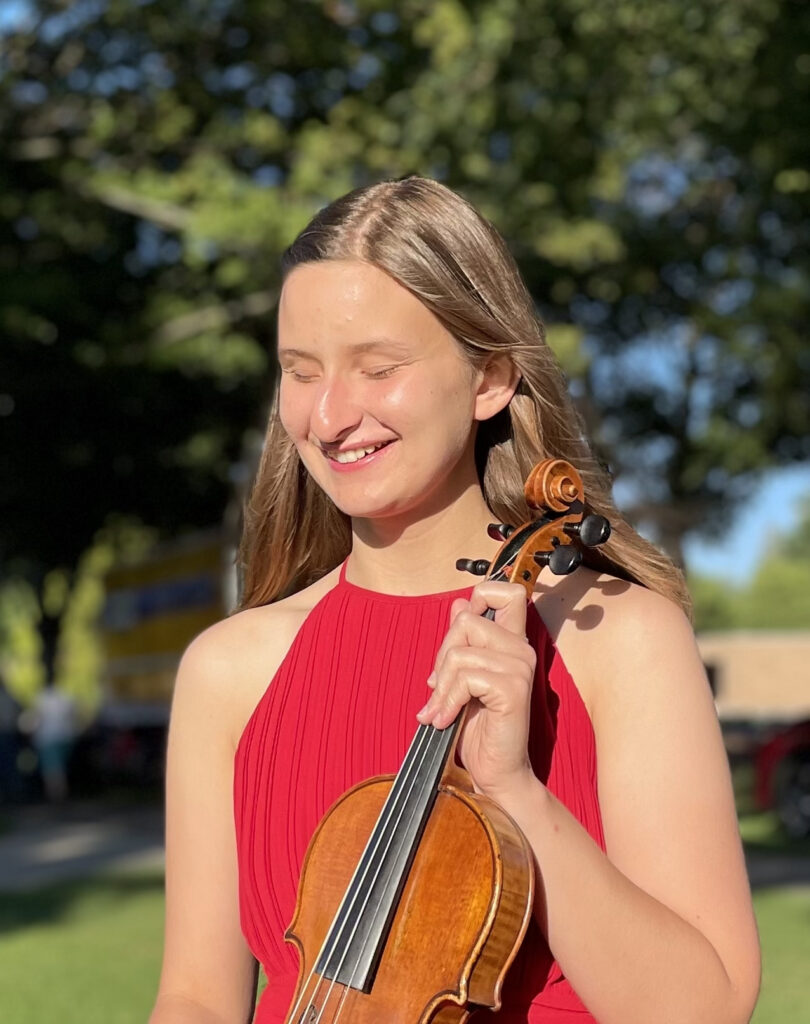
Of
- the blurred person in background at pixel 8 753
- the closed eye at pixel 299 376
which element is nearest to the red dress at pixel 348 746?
the closed eye at pixel 299 376

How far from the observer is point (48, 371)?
19266 mm

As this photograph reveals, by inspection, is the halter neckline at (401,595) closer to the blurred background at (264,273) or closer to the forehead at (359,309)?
the forehead at (359,309)

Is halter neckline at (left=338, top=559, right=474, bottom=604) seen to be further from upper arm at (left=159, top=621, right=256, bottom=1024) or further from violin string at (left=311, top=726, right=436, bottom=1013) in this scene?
violin string at (left=311, top=726, right=436, bottom=1013)

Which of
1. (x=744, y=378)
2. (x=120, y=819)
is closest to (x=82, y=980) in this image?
(x=120, y=819)

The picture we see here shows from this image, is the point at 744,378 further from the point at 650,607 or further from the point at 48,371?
the point at 650,607

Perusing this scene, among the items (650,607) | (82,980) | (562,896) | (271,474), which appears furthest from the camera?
(82,980)

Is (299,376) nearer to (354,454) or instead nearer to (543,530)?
(354,454)

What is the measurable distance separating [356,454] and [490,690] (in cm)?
46

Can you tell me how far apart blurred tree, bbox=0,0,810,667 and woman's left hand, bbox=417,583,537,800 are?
32.7 feet

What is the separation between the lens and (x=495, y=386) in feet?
7.54

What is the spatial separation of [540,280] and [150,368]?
4.97 m

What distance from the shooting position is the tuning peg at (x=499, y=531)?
2207 mm

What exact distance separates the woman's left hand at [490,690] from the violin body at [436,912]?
0.16 feet

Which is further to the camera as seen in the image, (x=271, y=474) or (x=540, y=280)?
(x=540, y=280)
